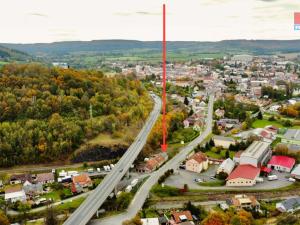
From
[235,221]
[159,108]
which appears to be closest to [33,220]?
[235,221]

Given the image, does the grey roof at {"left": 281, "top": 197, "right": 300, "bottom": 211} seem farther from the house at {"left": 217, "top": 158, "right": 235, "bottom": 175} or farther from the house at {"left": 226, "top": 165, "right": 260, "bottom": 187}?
the house at {"left": 217, "top": 158, "right": 235, "bottom": 175}

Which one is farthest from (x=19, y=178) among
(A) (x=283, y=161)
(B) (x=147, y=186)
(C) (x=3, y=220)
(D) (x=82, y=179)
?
(A) (x=283, y=161)

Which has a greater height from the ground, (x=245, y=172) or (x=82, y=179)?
(x=245, y=172)

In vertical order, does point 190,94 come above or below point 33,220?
above

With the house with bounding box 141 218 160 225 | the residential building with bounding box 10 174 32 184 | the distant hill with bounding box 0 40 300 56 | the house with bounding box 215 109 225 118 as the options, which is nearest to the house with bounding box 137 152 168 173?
the house with bounding box 141 218 160 225

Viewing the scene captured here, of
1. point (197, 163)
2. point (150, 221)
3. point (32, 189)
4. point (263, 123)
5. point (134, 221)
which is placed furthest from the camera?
point (263, 123)

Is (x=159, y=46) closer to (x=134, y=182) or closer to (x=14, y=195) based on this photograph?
(x=134, y=182)

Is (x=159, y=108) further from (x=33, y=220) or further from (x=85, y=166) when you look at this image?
(x=33, y=220)
